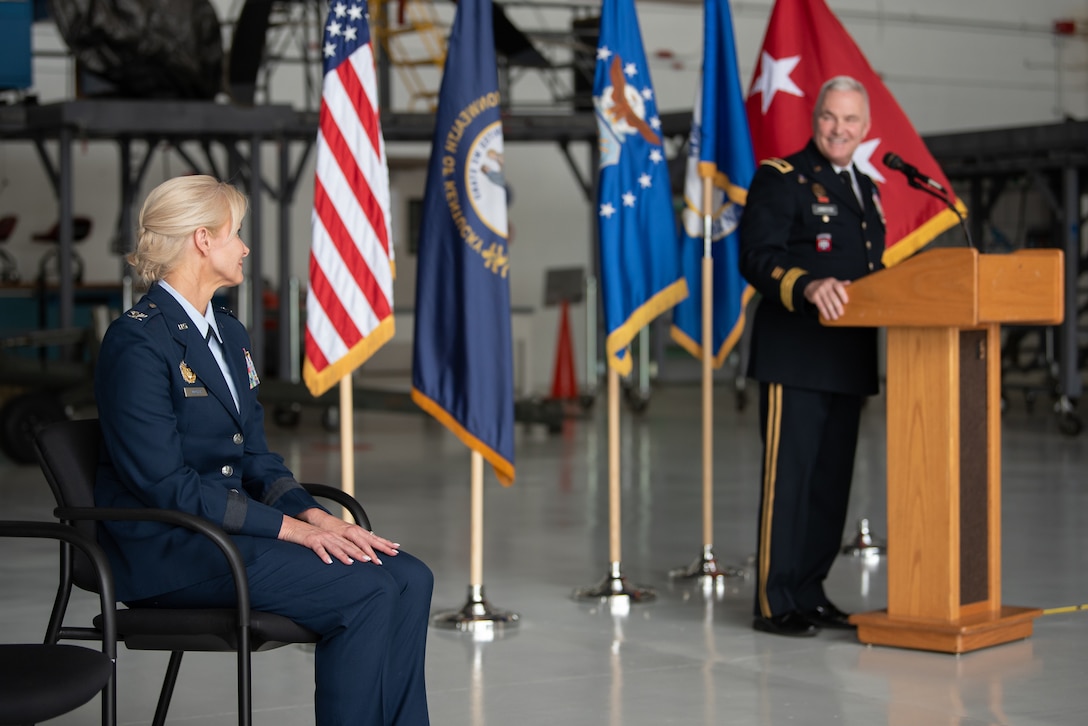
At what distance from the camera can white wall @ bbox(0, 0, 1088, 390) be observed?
681 inches

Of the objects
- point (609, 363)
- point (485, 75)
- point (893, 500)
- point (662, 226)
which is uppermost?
point (485, 75)

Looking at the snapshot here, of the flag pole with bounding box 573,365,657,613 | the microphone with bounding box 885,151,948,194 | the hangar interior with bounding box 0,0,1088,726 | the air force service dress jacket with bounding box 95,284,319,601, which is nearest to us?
the air force service dress jacket with bounding box 95,284,319,601

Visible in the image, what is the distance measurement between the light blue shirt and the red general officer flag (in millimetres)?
3268

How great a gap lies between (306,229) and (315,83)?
1.99m

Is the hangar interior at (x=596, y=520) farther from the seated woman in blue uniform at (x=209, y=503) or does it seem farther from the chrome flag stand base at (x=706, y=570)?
the seated woman in blue uniform at (x=209, y=503)

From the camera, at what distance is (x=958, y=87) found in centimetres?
2123

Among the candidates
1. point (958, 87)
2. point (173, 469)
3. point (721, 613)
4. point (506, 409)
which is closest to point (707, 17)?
point (506, 409)

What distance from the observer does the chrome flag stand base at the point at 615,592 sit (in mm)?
5184

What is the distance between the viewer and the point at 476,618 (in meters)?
4.75

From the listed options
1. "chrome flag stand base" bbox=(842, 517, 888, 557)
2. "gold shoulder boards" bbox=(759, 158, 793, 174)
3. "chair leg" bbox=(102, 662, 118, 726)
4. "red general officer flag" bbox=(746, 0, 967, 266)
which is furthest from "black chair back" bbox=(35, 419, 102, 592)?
"chrome flag stand base" bbox=(842, 517, 888, 557)

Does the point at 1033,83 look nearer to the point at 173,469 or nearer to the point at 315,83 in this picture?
the point at 315,83

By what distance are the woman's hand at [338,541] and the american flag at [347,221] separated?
163 cm

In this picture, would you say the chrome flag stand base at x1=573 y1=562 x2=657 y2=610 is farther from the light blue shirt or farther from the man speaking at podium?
the light blue shirt

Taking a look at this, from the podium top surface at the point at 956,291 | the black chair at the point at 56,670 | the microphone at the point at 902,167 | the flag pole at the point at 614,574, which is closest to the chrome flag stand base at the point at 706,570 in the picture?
the flag pole at the point at 614,574
